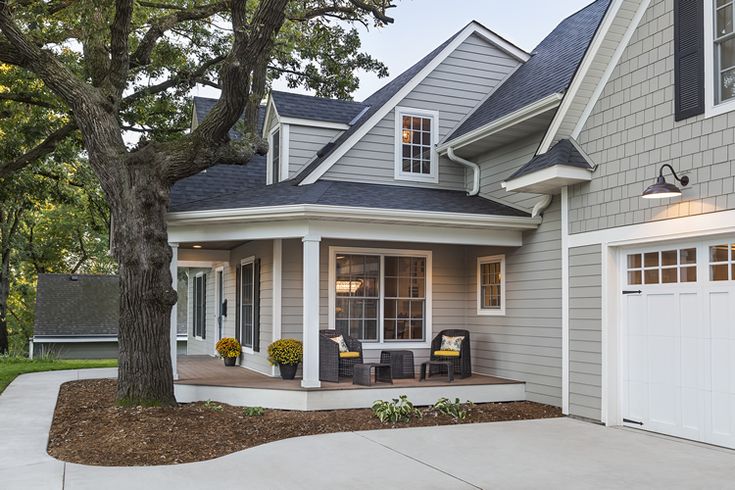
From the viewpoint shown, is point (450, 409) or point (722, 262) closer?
A: point (722, 262)

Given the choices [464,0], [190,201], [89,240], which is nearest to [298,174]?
[190,201]

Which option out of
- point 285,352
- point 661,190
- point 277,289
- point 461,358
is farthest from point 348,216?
point 661,190

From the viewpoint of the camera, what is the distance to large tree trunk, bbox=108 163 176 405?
8.54m

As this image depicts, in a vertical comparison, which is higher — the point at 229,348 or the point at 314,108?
the point at 314,108

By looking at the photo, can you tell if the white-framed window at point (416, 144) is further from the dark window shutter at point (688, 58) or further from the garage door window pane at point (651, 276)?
the dark window shutter at point (688, 58)

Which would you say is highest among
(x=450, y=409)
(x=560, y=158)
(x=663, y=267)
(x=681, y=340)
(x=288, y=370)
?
(x=560, y=158)

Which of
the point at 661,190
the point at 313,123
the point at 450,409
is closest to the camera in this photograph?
the point at 661,190

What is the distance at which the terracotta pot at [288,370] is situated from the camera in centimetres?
1011

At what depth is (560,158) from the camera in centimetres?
857

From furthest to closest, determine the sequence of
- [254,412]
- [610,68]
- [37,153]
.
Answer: [37,153]
[254,412]
[610,68]

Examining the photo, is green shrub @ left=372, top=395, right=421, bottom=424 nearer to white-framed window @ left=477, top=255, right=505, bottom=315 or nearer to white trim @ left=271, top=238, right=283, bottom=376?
white trim @ left=271, top=238, right=283, bottom=376

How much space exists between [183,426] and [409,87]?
7.07m

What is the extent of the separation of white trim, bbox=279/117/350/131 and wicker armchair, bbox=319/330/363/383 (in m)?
3.98

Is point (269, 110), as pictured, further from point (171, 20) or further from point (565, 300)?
point (565, 300)
